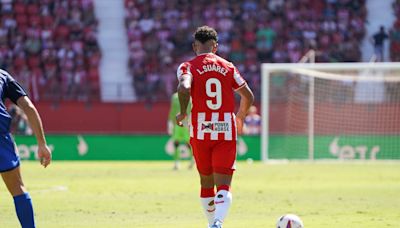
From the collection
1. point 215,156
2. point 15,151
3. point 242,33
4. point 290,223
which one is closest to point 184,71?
point 215,156

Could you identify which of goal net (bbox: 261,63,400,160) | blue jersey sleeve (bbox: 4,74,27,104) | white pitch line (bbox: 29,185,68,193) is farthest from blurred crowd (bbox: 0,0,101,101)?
blue jersey sleeve (bbox: 4,74,27,104)

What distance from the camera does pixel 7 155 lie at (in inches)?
349

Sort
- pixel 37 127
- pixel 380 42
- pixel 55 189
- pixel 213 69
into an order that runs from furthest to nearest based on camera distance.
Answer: pixel 380 42 < pixel 55 189 < pixel 213 69 < pixel 37 127

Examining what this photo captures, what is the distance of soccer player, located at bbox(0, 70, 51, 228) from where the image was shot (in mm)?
8828

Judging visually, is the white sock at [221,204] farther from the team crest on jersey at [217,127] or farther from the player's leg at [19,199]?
the player's leg at [19,199]

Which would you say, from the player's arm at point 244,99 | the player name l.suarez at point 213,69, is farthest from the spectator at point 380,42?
the player name l.suarez at point 213,69

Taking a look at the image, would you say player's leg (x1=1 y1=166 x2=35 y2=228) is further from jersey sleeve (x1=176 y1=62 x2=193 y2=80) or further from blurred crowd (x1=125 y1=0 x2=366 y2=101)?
blurred crowd (x1=125 y1=0 x2=366 y2=101)

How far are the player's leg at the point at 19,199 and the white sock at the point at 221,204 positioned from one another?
232cm

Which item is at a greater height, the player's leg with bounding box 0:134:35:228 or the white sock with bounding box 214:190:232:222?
the player's leg with bounding box 0:134:35:228

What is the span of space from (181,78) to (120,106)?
26.6 meters

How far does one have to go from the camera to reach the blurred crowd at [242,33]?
37.2 meters

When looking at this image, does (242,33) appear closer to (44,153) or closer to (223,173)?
(223,173)

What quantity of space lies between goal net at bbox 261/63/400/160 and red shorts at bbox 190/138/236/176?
62.0ft

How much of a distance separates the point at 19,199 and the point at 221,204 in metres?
2.50
